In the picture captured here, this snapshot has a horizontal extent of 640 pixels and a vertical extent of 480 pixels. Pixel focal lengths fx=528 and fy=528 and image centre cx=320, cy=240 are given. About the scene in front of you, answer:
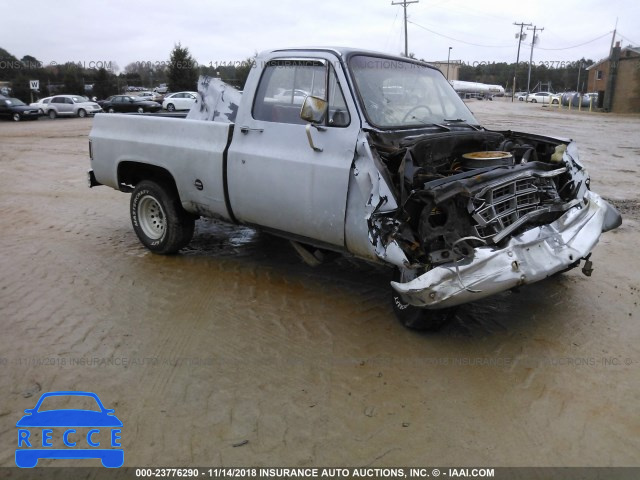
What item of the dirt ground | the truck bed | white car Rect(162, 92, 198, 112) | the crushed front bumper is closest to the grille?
the crushed front bumper

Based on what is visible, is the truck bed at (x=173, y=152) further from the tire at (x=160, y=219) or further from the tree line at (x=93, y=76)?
the tree line at (x=93, y=76)

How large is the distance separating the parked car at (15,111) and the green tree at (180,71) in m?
14.7

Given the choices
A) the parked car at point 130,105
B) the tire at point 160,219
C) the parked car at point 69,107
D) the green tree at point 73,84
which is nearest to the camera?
the tire at point 160,219

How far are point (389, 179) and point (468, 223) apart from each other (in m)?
0.65

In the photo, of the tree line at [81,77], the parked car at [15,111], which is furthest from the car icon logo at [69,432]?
the tree line at [81,77]

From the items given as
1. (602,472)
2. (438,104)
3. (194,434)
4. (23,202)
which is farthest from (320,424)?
(23,202)

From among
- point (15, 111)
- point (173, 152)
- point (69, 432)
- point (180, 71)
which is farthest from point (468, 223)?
point (180, 71)

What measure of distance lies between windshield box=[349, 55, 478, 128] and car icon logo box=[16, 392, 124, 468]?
2824 mm

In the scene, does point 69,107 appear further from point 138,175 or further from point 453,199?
point 453,199

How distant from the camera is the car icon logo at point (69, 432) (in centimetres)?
291

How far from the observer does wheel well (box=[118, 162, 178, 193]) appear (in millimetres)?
5754

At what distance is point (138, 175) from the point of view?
20.3ft

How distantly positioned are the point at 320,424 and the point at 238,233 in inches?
161

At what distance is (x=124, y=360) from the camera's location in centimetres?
380
